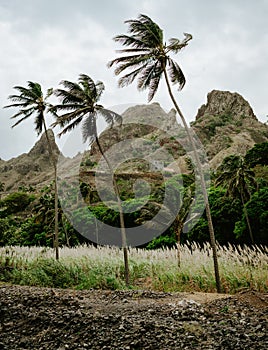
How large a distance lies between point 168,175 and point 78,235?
19161 mm

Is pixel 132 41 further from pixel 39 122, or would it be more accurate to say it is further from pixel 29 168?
pixel 29 168

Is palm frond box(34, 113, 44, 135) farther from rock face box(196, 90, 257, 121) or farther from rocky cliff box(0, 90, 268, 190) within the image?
rock face box(196, 90, 257, 121)

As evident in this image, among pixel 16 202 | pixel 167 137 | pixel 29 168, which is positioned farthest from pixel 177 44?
pixel 29 168

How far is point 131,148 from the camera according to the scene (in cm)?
6294

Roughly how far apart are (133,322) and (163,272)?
5.51 meters

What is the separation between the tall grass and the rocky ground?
248 centimetres

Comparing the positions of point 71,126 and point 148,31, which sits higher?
point 148,31

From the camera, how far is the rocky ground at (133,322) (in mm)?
3812

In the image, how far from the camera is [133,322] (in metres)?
4.41

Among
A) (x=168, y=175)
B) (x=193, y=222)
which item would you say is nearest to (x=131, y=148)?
(x=168, y=175)

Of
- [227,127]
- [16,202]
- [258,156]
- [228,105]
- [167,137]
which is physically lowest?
[16,202]

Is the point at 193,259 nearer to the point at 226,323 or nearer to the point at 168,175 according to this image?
the point at 226,323

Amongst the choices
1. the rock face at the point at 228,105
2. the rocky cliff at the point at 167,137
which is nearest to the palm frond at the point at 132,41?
the rocky cliff at the point at 167,137

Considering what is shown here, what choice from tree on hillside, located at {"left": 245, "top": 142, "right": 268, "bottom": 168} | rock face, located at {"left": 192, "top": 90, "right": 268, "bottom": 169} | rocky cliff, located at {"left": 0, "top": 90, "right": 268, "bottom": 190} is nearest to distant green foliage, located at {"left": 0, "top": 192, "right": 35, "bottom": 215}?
rocky cliff, located at {"left": 0, "top": 90, "right": 268, "bottom": 190}
